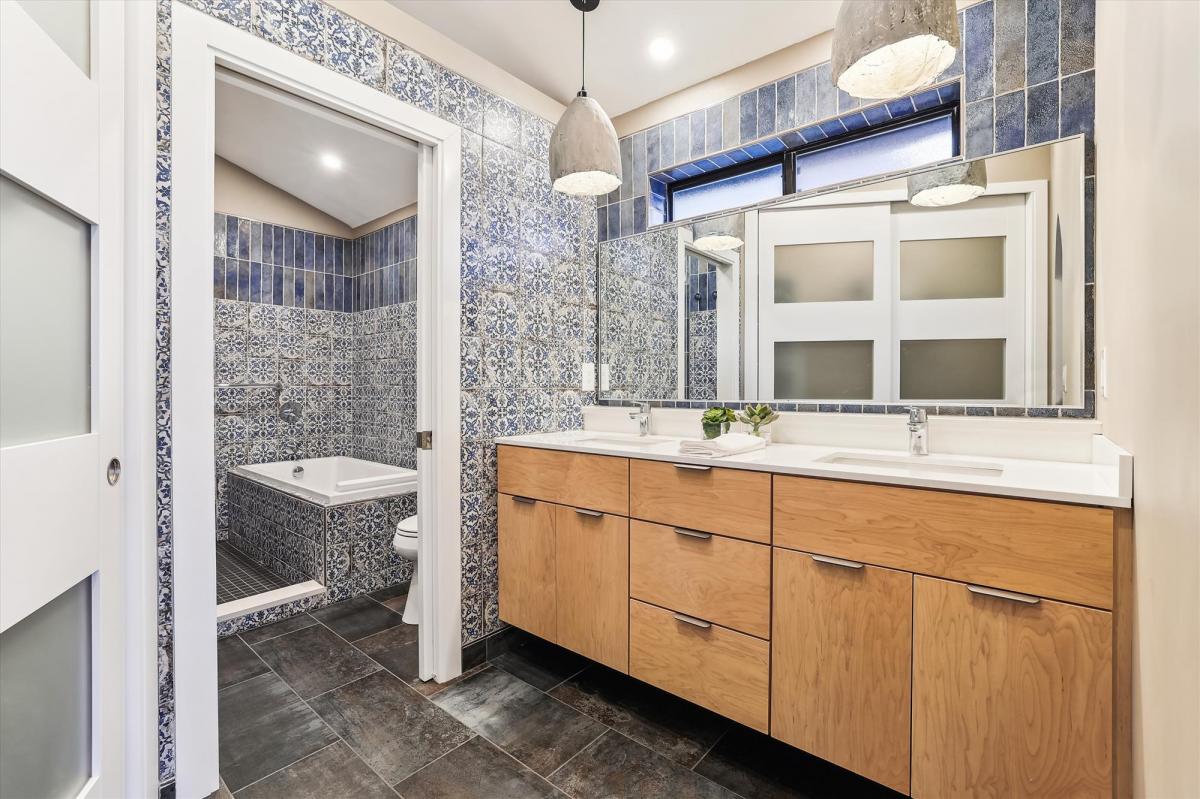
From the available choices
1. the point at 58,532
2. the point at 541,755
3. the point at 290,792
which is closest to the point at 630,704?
the point at 541,755

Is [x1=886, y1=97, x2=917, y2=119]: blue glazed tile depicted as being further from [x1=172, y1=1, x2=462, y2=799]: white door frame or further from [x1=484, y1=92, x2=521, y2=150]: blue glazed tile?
[x1=172, y1=1, x2=462, y2=799]: white door frame

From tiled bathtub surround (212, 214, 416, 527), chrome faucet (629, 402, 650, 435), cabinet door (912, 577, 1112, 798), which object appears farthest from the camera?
tiled bathtub surround (212, 214, 416, 527)

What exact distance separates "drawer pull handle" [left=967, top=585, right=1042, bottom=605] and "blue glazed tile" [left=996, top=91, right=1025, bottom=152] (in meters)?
1.35

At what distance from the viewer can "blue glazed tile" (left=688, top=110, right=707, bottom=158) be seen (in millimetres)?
2350

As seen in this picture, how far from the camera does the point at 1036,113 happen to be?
159 centimetres

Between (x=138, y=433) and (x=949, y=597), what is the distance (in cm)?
199

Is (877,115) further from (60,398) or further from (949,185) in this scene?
(60,398)

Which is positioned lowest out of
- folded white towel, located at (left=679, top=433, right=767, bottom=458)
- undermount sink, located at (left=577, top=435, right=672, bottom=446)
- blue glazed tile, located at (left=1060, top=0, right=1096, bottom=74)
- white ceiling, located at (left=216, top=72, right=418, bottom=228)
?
undermount sink, located at (left=577, top=435, right=672, bottom=446)

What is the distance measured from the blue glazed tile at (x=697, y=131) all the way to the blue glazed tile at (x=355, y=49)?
1297 millimetres

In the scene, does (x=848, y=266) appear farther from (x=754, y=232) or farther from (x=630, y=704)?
(x=630, y=704)

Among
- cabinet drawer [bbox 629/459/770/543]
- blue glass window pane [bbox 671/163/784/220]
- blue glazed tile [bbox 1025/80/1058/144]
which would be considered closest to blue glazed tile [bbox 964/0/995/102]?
blue glazed tile [bbox 1025/80/1058/144]

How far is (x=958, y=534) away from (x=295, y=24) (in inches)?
91.3

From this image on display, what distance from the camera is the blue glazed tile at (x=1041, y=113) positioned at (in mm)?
1562

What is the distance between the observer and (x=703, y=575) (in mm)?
1604
